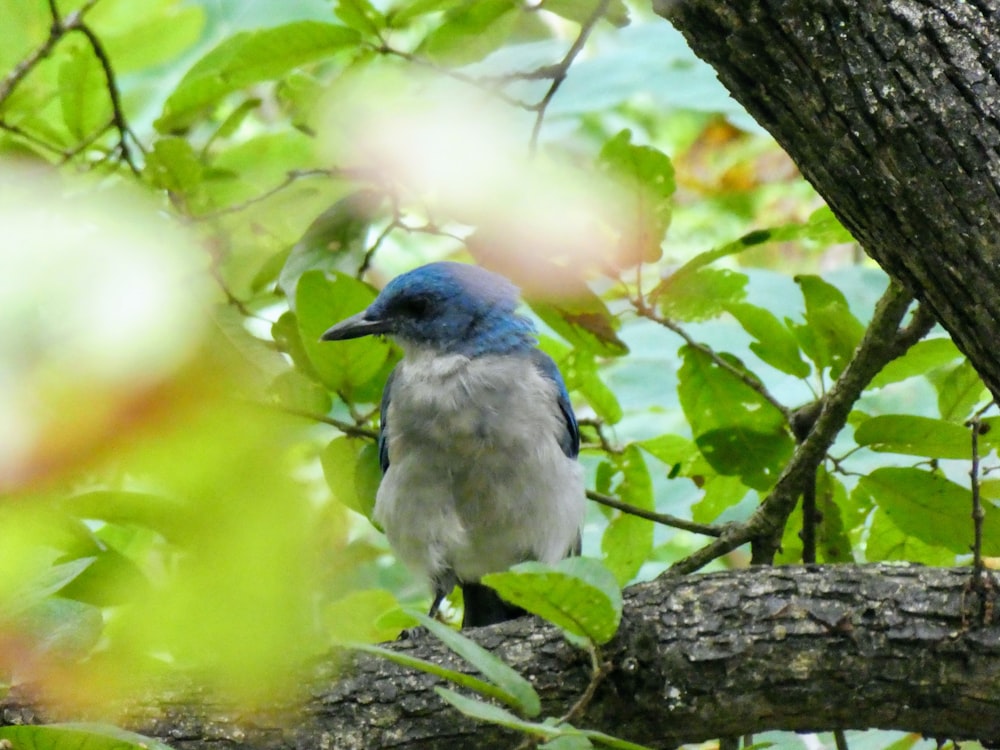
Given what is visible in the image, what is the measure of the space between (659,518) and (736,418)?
44 centimetres

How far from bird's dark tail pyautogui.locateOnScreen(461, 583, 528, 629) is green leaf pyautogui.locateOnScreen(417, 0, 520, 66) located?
241 cm

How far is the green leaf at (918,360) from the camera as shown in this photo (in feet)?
11.0

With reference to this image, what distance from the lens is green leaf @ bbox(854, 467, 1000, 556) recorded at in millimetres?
3104

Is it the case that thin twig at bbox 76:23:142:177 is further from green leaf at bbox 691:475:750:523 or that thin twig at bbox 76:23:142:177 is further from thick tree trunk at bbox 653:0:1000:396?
green leaf at bbox 691:475:750:523

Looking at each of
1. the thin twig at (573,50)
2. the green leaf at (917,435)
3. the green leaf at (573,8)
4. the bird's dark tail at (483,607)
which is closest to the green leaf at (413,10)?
the green leaf at (573,8)

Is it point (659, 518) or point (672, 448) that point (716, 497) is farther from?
point (659, 518)

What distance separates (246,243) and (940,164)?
5.61 ft

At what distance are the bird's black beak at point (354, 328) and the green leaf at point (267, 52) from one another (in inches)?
32.2

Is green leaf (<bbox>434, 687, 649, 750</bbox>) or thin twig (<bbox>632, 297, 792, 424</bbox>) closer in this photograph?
green leaf (<bbox>434, 687, 649, 750</bbox>)

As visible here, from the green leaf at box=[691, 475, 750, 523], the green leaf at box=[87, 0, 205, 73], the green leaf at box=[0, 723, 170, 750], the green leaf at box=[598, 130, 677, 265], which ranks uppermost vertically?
the green leaf at box=[87, 0, 205, 73]

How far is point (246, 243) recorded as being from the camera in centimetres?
285

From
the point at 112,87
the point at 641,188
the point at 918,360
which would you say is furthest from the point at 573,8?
the point at 918,360

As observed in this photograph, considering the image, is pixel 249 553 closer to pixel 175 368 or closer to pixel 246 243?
pixel 175 368

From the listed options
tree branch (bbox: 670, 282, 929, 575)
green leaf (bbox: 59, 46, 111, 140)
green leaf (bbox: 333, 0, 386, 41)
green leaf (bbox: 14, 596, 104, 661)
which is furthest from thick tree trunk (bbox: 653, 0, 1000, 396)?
green leaf (bbox: 59, 46, 111, 140)
